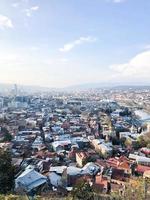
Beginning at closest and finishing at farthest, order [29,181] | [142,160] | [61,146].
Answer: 1. [29,181]
2. [142,160]
3. [61,146]

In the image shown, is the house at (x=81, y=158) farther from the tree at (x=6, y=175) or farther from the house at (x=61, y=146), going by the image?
the tree at (x=6, y=175)

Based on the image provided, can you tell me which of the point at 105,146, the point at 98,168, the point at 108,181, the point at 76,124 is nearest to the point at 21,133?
the point at 76,124

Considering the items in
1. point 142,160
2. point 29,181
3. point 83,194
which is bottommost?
point 142,160

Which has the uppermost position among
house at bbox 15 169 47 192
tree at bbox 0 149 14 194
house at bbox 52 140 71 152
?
tree at bbox 0 149 14 194

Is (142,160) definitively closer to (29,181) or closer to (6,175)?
(29,181)

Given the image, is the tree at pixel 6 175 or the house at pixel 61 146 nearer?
the tree at pixel 6 175

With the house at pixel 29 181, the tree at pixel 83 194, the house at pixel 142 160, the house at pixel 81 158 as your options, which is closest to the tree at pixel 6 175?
the house at pixel 29 181

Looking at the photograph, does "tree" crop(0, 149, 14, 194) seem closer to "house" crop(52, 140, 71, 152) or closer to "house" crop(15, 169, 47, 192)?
"house" crop(15, 169, 47, 192)

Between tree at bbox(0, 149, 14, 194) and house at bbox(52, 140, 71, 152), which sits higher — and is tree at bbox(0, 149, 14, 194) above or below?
above

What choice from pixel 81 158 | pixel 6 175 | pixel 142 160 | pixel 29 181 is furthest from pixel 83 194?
pixel 142 160

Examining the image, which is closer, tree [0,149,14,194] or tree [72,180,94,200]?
tree [72,180,94,200]

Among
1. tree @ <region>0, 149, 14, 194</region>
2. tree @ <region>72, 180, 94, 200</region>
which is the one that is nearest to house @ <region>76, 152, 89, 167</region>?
tree @ <region>0, 149, 14, 194</region>

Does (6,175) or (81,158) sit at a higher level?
(6,175)
